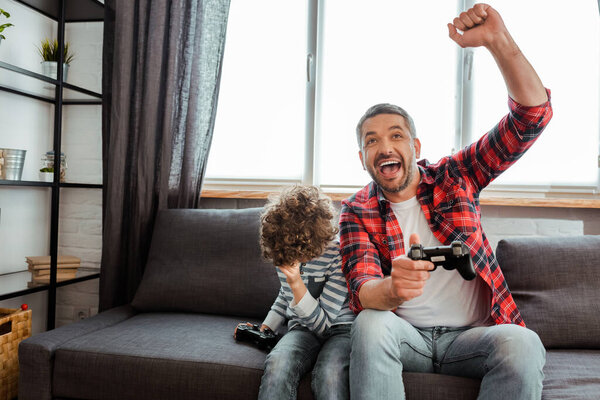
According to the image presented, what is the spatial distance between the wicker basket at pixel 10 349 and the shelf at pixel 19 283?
0.12m

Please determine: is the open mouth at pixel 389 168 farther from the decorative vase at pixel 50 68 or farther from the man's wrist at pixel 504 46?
the decorative vase at pixel 50 68

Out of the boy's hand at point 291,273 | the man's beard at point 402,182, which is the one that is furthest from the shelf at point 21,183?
the man's beard at point 402,182

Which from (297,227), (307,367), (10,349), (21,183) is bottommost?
(10,349)

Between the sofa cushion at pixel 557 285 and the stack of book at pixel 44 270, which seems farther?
the stack of book at pixel 44 270

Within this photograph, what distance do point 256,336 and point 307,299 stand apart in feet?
0.80

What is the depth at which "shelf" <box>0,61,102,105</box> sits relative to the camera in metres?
2.12

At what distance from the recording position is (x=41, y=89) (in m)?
2.31

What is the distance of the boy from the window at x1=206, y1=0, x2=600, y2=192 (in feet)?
2.73

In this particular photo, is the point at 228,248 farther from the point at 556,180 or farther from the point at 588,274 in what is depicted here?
the point at 556,180

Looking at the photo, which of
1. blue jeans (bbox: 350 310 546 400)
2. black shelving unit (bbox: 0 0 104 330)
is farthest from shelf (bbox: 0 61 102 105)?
blue jeans (bbox: 350 310 546 400)

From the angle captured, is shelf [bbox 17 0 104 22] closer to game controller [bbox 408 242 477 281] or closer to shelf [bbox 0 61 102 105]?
shelf [bbox 0 61 102 105]

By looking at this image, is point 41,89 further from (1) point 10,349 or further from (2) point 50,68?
(1) point 10,349

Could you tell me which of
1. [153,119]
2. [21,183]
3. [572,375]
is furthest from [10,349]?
[572,375]

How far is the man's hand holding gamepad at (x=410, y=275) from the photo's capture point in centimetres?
105
